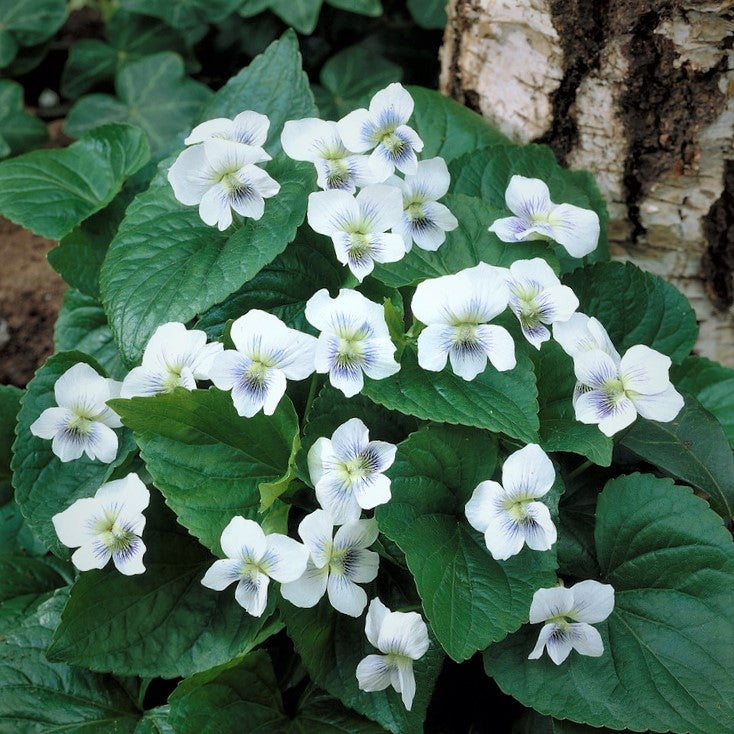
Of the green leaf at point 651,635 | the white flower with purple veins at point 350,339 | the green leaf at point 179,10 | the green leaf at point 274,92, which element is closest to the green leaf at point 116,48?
the green leaf at point 179,10

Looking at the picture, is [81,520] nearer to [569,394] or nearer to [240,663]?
[240,663]

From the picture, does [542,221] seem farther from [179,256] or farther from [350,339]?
[179,256]

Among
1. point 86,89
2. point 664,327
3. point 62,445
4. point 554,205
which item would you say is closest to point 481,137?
point 554,205

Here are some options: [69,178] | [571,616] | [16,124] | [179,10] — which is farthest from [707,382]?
[16,124]

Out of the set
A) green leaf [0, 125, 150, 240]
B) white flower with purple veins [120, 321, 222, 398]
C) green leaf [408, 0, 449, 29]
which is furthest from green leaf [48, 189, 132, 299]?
green leaf [408, 0, 449, 29]

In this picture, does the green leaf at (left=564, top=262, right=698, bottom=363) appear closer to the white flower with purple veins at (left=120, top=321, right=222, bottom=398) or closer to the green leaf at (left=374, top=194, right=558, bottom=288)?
the green leaf at (left=374, top=194, right=558, bottom=288)

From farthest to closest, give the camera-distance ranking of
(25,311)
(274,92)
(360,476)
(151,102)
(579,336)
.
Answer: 1. (151,102)
2. (25,311)
3. (274,92)
4. (579,336)
5. (360,476)
